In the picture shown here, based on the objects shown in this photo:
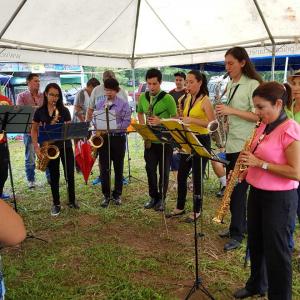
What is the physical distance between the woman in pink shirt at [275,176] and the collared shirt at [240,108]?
108 centimetres

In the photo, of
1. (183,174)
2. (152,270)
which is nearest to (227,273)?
(152,270)

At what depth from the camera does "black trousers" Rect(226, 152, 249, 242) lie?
11.9ft

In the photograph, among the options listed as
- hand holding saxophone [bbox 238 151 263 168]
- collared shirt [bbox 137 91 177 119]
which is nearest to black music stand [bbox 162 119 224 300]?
hand holding saxophone [bbox 238 151 263 168]

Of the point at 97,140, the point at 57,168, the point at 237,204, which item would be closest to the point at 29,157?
the point at 57,168

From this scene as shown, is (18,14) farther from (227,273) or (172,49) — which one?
(227,273)

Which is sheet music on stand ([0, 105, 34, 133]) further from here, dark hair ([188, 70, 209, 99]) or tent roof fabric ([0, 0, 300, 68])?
dark hair ([188, 70, 209, 99])

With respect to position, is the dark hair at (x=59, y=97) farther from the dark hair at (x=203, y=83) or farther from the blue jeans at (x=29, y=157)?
the dark hair at (x=203, y=83)

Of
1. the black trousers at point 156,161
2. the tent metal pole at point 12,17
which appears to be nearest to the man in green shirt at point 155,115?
the black trousers at point 156,161

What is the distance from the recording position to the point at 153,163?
5008mm

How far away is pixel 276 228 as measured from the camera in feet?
7.52

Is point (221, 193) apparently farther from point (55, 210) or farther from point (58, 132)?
point (58, 132)

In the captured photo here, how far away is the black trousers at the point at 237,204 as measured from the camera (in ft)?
11.9

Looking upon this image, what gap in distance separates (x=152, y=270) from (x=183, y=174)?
146 centimetres

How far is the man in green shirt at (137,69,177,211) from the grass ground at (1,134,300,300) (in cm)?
31
